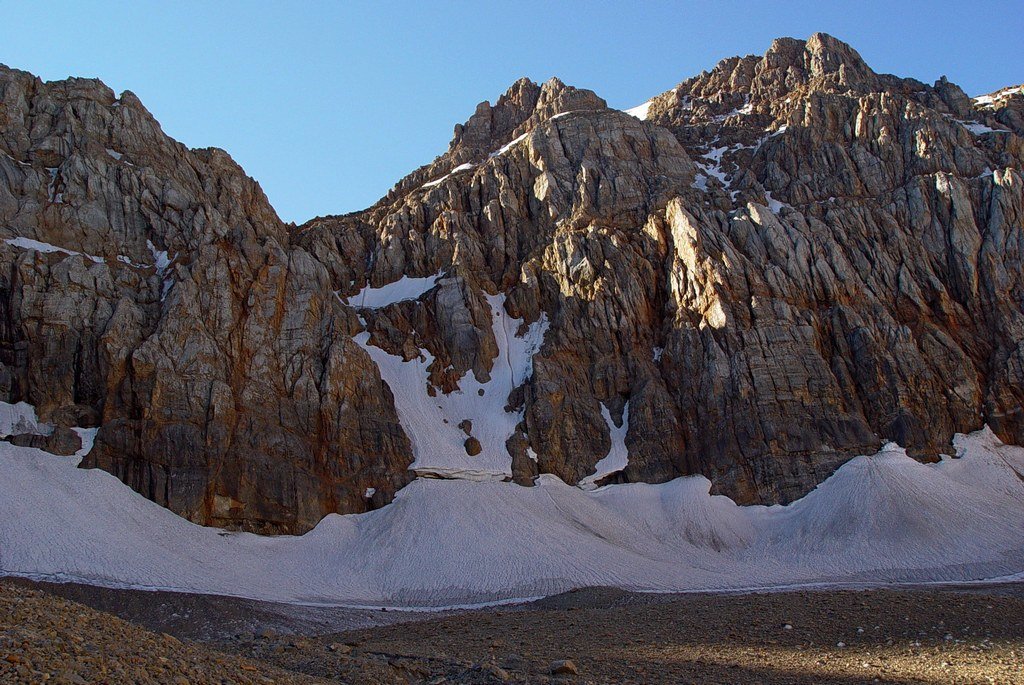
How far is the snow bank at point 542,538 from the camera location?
4647 centimetres

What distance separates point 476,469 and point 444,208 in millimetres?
32902

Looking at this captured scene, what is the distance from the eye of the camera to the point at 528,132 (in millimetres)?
94875

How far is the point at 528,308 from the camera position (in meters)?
76.0

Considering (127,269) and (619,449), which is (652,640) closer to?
(619,449)

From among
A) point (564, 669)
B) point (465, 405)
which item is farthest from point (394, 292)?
point (564, 669)

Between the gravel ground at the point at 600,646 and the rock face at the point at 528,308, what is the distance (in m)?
28.6

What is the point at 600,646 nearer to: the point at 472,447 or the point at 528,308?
the point at 472,447

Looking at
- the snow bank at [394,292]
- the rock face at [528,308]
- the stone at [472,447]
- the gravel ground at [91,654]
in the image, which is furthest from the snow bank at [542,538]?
the gravel ground at [91,654]

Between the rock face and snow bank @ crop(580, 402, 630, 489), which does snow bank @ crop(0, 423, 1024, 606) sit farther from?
the rock face

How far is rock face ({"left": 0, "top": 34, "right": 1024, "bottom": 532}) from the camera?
59.2 m

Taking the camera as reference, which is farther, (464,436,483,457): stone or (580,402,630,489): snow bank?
(464,436,483,457): stone

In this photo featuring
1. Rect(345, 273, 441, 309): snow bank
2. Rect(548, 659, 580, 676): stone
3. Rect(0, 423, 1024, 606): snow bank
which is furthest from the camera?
Rect(345, 273, 441, 309): snow bank

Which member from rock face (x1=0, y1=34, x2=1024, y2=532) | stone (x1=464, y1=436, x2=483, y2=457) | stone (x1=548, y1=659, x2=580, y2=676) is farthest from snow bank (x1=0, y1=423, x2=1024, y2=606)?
stone (x1=548, y1=659, x2=580, y2=676)

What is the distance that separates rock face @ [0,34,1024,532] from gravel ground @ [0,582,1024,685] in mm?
28644
